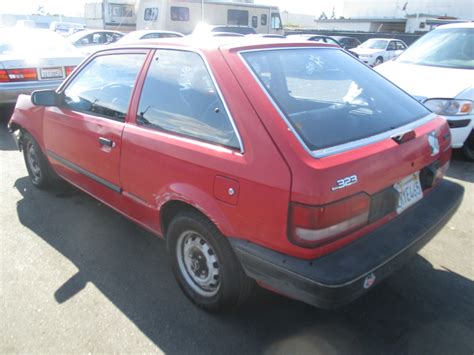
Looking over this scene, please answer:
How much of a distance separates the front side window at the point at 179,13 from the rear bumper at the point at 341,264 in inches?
700

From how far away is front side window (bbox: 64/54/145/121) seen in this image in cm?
285

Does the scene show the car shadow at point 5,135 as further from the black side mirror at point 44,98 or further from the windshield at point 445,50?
the windshield at point 445,50

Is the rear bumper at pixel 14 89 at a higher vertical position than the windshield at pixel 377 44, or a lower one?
lower

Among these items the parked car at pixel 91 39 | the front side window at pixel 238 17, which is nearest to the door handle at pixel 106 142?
the parked car at pixel 91 39

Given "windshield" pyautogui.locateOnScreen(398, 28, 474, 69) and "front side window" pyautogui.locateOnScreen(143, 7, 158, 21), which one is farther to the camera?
"front side window" pyautogui.locateOnScreen(143, 7, 158, 21)

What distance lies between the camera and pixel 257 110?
2029 millimetres

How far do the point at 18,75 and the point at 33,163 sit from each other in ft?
9.77

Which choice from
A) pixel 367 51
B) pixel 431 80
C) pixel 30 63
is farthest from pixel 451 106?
pixel 367 51

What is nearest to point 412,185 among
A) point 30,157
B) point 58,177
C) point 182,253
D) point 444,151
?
point 444,151

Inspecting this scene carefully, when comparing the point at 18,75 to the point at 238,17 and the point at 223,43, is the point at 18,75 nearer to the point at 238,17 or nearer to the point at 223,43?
the point at 223,43

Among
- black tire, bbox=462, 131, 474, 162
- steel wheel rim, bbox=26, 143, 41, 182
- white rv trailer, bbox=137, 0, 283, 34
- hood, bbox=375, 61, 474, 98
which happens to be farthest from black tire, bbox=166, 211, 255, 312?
white rv trailer, bbox=137, 0, 283, 34

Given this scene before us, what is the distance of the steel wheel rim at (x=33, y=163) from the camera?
4188mm

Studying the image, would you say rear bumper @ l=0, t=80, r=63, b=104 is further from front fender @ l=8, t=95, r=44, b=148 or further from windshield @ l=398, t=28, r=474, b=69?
windshield @ l=398, t=28, r=474, b=69

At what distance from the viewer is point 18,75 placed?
255 inches
